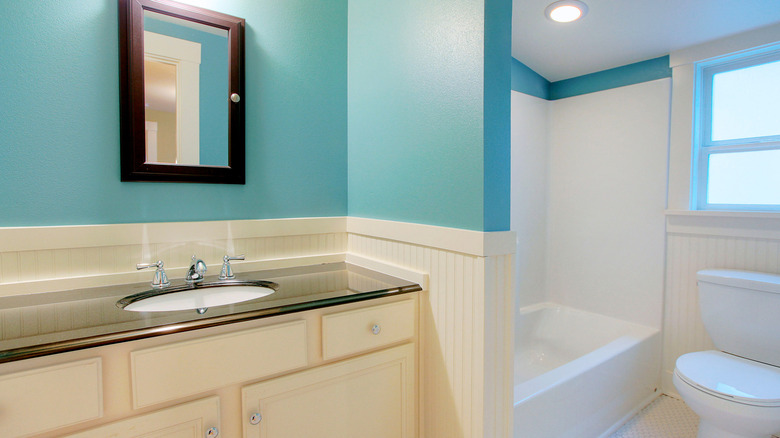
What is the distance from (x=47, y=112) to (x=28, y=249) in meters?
0.42

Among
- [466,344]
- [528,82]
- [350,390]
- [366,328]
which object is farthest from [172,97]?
[528,82]

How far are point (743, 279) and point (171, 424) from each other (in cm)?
237

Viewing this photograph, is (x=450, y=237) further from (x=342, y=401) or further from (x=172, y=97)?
(x=172, y=97)

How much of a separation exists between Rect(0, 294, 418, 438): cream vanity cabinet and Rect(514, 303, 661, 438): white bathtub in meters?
0.57

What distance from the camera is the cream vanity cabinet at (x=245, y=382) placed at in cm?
81

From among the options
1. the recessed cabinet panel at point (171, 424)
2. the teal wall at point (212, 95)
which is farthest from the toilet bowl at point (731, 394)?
the teal wall at point (212, 95)

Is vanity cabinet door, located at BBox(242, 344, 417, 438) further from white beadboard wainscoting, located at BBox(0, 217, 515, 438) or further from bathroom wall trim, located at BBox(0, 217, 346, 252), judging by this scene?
bathroom wall trim, located at BBox(0, 217, 346, 252)

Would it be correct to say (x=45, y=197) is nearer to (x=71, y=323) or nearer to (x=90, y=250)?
(x=90, y=250)

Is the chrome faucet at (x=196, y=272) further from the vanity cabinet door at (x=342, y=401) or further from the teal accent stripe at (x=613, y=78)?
the teal accent stripe at (x=613, y=78)

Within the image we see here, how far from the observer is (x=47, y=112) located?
1.19 meters

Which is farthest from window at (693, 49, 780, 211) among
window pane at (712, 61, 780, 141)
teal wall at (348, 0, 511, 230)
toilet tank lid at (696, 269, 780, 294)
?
teal wall at (348, 0, 511, 230)

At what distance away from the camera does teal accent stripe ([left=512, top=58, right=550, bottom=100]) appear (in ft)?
8.17

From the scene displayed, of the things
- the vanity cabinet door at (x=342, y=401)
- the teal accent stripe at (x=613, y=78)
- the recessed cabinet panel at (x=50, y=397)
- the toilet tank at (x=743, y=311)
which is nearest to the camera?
the recessed cabinet panel at (x=50, y=397)

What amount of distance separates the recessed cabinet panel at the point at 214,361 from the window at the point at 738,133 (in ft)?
7.68
